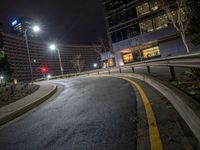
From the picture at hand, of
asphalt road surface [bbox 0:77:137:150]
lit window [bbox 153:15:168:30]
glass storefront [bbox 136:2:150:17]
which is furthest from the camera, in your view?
glass storefront [bbox 136:2:150:17]

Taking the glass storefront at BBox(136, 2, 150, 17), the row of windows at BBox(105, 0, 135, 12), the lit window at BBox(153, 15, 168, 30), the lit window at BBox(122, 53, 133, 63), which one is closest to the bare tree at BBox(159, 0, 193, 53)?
the lit window at BBox(153, 15, 168, 30)

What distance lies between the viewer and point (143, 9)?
57156 millimetres

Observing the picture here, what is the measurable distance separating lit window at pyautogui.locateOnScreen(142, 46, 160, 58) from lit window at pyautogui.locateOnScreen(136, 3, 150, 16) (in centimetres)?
927

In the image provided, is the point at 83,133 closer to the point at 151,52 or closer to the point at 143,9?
the point at 151,52

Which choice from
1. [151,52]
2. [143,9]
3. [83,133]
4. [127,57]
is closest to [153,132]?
[83,133]

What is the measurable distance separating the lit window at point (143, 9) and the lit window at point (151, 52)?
9.27 metres

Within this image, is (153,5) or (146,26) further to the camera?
(146,26)

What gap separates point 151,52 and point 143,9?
1110cm

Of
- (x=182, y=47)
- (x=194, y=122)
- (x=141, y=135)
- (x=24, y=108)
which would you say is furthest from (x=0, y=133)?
(x=182, y=47)

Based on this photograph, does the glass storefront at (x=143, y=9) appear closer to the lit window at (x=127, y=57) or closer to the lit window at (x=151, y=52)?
the lit window at (x=151, y=52)

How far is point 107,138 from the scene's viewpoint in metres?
3.90

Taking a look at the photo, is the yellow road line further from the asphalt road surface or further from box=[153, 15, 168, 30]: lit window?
box=[153, 15, 168, 30]: lit window

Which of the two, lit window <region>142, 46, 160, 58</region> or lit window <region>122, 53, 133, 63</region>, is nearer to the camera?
lit window <region>142, 46, 160, 58</region>

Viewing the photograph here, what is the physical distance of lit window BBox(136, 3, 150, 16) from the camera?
184ft
